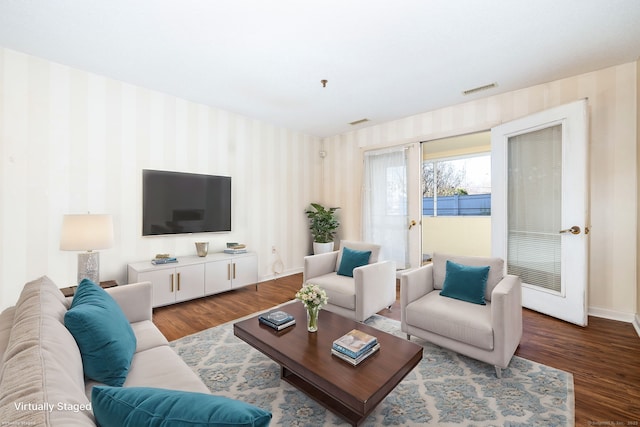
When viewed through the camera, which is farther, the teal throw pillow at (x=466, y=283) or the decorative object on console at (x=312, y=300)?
the teal throw pillow at (x=466, y=283)

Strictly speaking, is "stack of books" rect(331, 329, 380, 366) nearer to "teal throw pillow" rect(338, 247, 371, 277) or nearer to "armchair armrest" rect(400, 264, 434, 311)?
"armchair armrest" rect(400, 264, 434, 311)

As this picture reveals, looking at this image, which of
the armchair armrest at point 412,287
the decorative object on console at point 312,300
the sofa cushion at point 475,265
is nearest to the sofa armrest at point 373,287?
the armchair armrest at point 412,287

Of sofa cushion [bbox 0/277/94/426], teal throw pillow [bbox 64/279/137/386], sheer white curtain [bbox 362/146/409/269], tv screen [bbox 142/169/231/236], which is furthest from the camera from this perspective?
sheer white curtain [bbox 362/146/409/269]

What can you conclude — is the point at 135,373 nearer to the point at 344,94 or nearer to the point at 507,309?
the point at 507,309

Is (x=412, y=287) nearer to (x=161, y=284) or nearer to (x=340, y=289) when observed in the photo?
(x=340, y=289)

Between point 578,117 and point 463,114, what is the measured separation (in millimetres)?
1311

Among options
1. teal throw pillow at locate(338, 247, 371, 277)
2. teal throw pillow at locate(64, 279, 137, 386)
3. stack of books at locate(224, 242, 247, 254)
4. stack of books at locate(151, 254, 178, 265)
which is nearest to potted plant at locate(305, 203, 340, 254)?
stack of books at locate(224, 242, 247, 254)

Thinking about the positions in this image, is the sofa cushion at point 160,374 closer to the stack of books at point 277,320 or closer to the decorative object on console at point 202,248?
the stack of books at point 277,320

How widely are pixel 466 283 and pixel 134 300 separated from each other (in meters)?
2.62

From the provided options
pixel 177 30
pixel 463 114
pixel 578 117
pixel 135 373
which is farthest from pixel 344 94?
pixel 135 373

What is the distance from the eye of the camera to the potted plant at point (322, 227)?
16.7ft

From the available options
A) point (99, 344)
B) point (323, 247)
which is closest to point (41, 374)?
point (99, 344)

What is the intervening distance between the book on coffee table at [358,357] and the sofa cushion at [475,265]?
1.27m

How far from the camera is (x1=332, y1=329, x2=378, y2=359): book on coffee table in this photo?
1.57 meters
